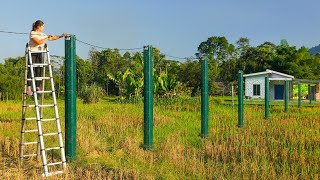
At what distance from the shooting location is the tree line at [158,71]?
25.1 metres

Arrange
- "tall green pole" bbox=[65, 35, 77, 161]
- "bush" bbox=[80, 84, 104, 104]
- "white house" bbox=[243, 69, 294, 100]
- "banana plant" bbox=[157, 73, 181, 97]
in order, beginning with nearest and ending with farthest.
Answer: "tall green pole" bbox=[65, 35, 77, 161] → "banana plant" bbox=[157, 73, 181, 97] → "bush" bbox=[80, 84, 104, 104] → "white house" bbox=[243, 69, 294, 100]

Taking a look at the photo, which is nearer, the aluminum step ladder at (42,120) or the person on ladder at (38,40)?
the aluminum step ladder at (42,120)

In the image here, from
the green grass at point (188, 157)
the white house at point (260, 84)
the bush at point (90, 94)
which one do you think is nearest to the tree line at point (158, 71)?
the bush at point (90, 94)

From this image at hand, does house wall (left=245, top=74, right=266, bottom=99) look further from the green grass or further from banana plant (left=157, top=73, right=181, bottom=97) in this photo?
the green grass

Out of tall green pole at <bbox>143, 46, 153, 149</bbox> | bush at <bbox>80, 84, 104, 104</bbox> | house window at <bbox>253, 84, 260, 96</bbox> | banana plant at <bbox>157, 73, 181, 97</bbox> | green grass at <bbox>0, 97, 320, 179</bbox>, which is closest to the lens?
green grass at <bbox>0, 97, 320, 179</bbox>

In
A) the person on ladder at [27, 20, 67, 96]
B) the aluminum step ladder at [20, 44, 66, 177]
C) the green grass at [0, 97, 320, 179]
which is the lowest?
the green grass at [0, 97, 320, 179]

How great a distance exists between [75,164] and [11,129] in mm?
4797

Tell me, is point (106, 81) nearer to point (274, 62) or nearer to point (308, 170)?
point (274, 62)

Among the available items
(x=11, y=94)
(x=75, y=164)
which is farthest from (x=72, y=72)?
(x=11, y=94)

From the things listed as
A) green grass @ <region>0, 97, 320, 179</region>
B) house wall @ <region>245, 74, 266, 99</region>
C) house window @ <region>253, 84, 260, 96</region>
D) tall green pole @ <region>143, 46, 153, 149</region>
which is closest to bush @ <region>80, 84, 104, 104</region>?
green grass @ <region>0, 97, 320, 179</region>

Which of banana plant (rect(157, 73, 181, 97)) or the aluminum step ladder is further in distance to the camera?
banana plant (rect(157, 73, 181, 97))

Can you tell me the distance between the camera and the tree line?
82.3ft

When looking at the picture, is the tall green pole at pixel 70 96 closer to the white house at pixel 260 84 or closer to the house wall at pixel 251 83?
the white house at pixel 260 84

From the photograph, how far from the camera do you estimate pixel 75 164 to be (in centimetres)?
646
